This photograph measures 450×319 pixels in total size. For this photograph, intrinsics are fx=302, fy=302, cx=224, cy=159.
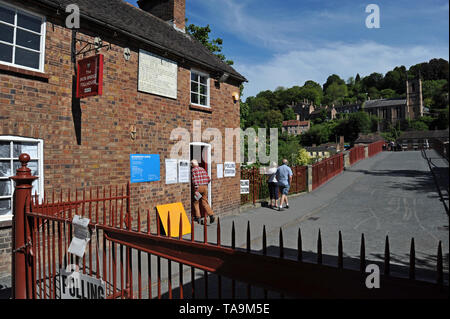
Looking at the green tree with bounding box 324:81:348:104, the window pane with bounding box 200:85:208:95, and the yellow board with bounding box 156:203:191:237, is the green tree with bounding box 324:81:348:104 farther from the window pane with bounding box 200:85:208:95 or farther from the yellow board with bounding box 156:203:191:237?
the yellow board with bounding box 156:203:191:237

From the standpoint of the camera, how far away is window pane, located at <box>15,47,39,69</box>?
5.98m

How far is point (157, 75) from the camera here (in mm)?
8789

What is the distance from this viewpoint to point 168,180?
9.04 metres

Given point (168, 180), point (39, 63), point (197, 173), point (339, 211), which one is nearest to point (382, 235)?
point (339, 211)

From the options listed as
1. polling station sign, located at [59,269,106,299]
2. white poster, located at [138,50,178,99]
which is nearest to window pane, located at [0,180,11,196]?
polling station sign, located at [59,269,106,299]

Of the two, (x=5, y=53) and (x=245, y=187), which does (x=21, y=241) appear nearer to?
(x=5, y=53)

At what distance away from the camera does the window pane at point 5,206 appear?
227 inches

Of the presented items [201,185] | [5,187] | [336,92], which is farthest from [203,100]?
[336,92]

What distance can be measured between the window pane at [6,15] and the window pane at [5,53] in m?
0.49

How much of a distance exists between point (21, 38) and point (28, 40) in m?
0.12

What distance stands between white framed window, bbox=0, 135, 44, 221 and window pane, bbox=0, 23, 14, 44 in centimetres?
189

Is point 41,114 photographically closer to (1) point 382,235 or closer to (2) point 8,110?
(2) point 8,110

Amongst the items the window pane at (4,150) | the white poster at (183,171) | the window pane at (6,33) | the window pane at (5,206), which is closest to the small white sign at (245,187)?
the white poster at (183,171)

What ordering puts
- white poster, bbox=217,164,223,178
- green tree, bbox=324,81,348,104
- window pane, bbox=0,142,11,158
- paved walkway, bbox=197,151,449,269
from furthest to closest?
green tree, bbox=324,81,348,104 → white poster, bbox=217,164,223,178 → paved walkway, bbox=197,151,449,269 → window pane, bbox=0,142,11,158
